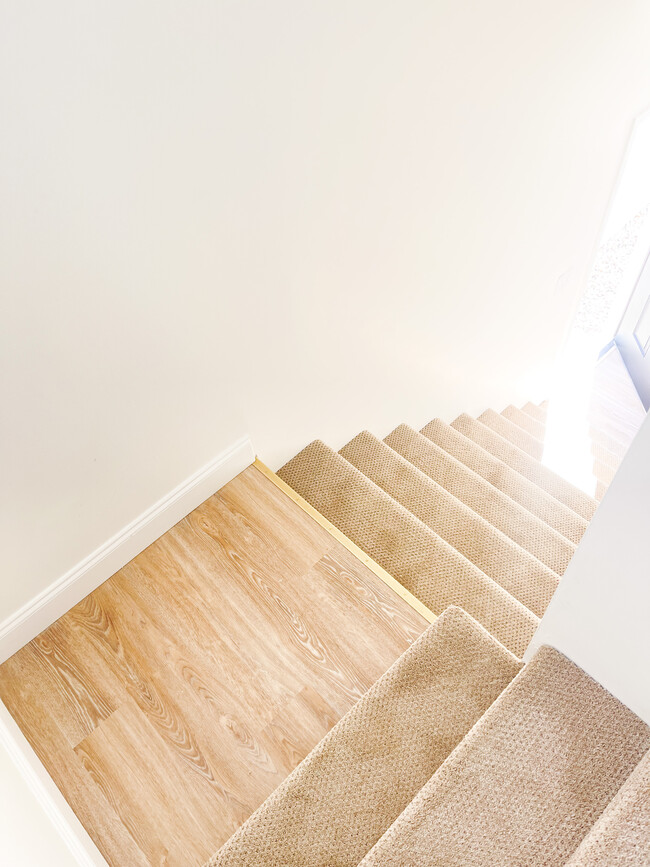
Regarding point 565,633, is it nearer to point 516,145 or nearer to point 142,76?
point 142,76

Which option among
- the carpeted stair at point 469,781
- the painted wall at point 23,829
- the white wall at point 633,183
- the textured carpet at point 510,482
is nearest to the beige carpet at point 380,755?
the carpeted stair at point 469,781

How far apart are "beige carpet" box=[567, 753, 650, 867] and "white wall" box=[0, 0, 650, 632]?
148cm

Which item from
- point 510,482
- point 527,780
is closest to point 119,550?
point 527,780

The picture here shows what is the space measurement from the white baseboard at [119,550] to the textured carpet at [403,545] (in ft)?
1.17

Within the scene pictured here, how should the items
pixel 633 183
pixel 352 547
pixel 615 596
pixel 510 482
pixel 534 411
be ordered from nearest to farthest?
1. pixel 615 596
2. pixel 352 547
3. pixel 510 482
4. pixel 633 183
5. pixel 534 411

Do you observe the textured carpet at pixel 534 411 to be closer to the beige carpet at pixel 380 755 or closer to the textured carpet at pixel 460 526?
the textured carpet at pixel 460 526

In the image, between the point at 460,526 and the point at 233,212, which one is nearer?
the point at 233,212

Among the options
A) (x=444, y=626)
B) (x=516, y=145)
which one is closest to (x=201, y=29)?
(x=444, y=626)

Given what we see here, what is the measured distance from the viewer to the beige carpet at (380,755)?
4.06ft

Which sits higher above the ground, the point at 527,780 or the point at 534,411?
the point at 527,780

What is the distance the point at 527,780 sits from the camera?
1189 mm

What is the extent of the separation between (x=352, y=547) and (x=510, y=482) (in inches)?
53.3

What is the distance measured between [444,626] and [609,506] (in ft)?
2.22

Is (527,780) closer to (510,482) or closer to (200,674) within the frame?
(200,674)
